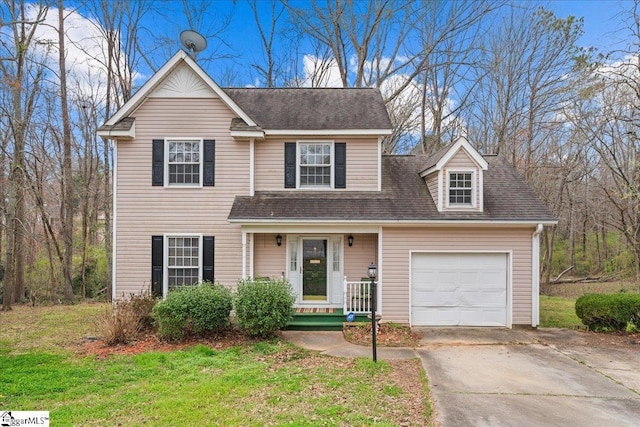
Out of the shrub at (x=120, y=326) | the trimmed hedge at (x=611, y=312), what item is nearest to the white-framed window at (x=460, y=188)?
the trimmed hedge at (x=611, y=312)

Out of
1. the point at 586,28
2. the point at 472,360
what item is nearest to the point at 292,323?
the point at 472,360

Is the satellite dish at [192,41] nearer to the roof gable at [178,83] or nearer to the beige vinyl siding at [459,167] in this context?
the roof gable at [178,83]

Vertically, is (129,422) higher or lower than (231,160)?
lower

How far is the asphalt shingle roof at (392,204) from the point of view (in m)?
9.52

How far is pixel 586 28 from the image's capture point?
55.3ft

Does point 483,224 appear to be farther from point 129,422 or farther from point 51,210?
point 51,210

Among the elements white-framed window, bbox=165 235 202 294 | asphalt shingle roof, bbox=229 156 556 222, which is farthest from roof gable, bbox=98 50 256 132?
white-framed window, bbox=165 235 202 294

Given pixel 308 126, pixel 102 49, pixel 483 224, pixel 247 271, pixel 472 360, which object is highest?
pixel 102 49

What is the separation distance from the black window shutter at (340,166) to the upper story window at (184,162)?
4097mm

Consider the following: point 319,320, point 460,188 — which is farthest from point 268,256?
point 460,188

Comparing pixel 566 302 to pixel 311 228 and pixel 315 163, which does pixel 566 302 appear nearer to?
pixel 311 228

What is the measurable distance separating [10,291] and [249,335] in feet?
36.1

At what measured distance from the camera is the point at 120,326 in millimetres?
8219

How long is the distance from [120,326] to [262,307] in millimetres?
3405
